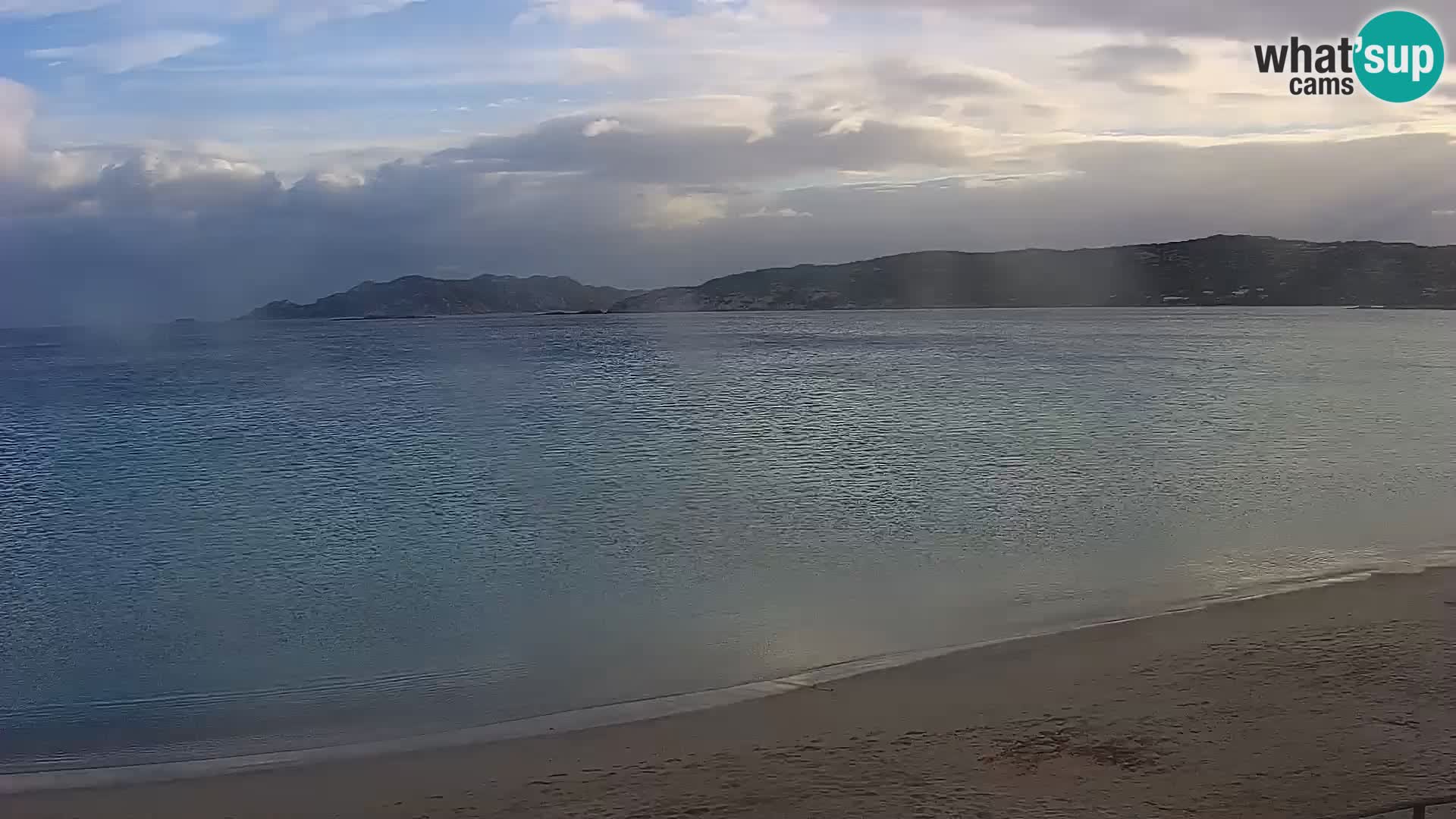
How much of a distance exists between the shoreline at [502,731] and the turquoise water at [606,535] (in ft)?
0.90

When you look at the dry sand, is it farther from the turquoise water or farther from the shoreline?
the turquoise water

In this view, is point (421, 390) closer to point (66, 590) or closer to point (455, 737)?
point (66, 590)

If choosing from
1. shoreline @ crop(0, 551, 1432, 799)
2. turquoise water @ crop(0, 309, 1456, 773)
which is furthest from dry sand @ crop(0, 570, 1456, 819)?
turquoise water @ crop(0, 309, 1456, 773)

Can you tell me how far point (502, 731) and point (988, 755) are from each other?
13.3ft

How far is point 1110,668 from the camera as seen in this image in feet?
34.8

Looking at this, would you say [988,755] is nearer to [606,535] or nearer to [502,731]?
[502,731]

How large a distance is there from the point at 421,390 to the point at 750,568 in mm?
45129

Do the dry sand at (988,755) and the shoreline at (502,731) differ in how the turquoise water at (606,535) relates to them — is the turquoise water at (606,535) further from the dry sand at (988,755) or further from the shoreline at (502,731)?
the dry sand at (988,755)

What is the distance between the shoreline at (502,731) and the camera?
912cm

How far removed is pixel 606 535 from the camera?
19.8m

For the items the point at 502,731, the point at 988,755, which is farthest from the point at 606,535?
the point at 988,755

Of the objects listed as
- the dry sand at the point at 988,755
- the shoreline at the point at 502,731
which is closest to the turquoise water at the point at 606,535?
the shoreline at the point at 502,731

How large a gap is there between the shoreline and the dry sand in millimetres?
220

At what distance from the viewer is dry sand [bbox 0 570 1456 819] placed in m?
7.64
